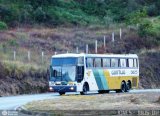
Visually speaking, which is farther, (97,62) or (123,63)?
(123,63)

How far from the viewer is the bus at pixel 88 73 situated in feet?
154

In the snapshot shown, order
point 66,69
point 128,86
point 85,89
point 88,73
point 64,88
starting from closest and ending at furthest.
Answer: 1. point 64,88
2. point 66,69
3. point 85,89
4. point 88,73
5. point 128,86

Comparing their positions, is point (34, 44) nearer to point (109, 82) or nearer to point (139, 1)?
point (109, 82)

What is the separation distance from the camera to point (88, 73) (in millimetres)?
47906

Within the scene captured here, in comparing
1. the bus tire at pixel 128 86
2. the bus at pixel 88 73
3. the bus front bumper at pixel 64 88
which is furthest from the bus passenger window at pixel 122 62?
the bus front bumper at pixel 64 88

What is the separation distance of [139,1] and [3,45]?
35434mm

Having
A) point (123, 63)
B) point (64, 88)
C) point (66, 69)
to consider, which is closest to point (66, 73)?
point (66, 69)

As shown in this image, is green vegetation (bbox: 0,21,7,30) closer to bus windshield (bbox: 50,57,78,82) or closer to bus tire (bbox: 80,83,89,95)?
bus windshield (bbox: 50,57,78,82)

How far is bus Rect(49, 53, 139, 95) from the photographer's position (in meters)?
47.0

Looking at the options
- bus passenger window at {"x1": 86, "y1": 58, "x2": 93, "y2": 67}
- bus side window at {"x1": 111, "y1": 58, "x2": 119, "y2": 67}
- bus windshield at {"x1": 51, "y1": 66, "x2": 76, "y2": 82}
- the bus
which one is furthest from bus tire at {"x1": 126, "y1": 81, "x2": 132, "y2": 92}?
bus windshield at {"x1": 51, "y1": 66, "x2": 76, "y2": 82}

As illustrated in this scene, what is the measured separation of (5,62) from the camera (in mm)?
53250

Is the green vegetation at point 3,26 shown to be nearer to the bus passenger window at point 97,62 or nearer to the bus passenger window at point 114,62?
the bus passenger window at point 114,62

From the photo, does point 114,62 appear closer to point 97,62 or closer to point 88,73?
point 97,62

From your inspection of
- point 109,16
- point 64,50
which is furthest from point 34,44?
point 109,16
